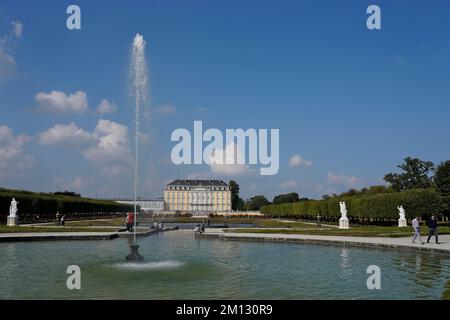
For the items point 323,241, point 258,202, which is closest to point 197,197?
point 258,202

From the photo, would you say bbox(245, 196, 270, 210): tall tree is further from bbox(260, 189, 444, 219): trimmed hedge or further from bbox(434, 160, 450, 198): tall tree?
bbox(434, 160, 450, 198): tall tree

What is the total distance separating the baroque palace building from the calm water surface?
449ft

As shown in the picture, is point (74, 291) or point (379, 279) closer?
point (74, 291)

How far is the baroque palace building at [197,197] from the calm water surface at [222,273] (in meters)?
137

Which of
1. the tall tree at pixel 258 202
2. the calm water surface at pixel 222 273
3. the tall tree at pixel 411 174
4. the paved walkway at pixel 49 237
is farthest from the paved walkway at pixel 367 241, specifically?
the tall tree at pixel 258 202

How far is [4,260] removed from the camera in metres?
15.6

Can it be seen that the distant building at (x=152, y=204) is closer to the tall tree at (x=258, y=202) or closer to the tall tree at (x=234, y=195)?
the tall tree at (x=234, y=195)

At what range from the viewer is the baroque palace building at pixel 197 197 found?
157 metres

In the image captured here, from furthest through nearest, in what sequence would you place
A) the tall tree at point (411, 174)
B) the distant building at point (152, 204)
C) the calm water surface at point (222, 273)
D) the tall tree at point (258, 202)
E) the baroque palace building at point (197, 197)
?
1. the distant building at point (152, 204)
2. the tall tree at point (258, 202)
3. the baroque palace building at point (197, 197)
4. the tall tree at point (411, 174)
5. the calm water surface at point (222, 273)

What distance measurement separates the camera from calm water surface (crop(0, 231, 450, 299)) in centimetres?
1028

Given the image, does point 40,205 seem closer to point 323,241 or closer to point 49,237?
point 49,237
